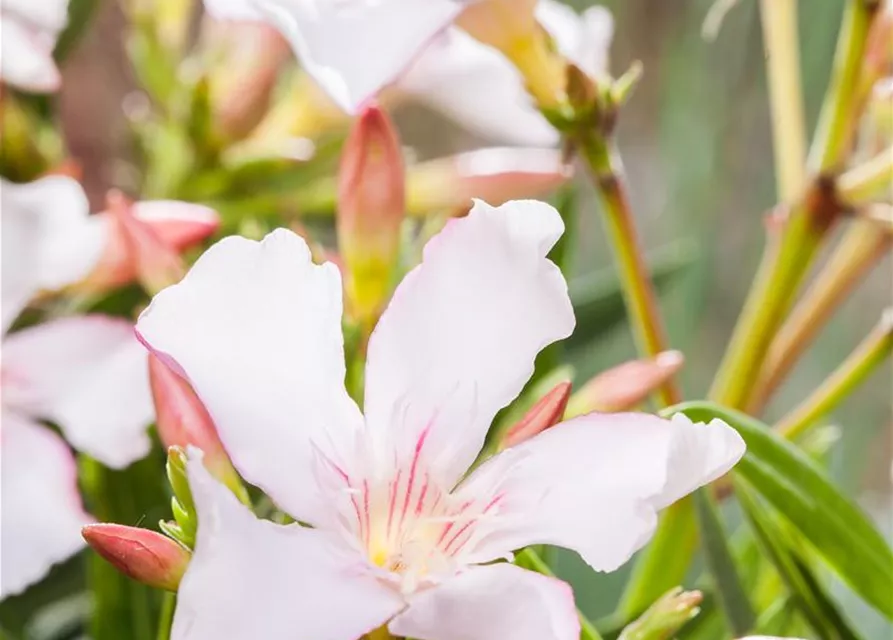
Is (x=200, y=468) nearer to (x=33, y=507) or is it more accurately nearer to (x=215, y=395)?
(x=215, y=395)

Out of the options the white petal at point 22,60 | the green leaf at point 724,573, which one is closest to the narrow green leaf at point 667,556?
the green leaf at point 724,573

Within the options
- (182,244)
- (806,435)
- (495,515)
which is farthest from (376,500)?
(806,435)

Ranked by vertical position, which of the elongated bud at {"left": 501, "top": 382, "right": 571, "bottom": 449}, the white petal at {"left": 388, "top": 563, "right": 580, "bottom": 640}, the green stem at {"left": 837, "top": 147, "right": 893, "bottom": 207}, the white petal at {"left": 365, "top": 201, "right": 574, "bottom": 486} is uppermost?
the green stem at {"left": 837, "top": 147, "right": 893, "bottom": 207}

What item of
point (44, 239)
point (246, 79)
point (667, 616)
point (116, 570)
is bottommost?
point (667, 616)

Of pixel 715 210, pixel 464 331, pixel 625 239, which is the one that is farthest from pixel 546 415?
pixel 715 210

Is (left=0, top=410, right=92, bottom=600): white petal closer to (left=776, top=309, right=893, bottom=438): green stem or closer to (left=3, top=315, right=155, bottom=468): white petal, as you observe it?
(left=3, top=315, right=155, bottom=468): white petal

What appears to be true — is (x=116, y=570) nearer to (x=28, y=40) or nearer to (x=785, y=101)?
(x=28, y=40)

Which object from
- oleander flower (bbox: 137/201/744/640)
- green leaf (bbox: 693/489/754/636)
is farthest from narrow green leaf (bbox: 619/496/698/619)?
oleander flower (bbox: 137/201/744/640)
